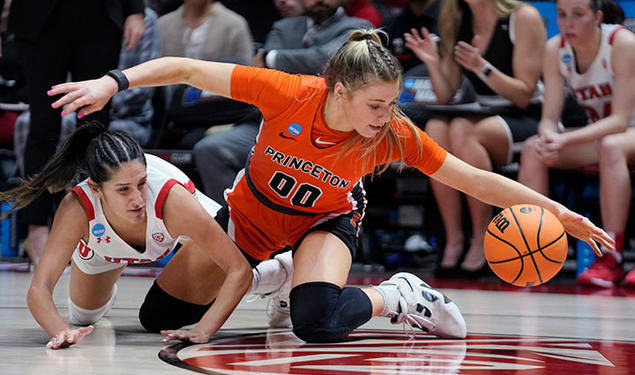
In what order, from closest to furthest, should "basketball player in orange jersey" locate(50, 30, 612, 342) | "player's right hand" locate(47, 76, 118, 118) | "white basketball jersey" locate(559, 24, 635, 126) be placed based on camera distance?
"player's right hand" locate(47, 76, 118, 118)
"basketball player in orange jersey" locate(50, 30, 612, 342)
"white basketball jersey" locate(559, 24, 635, 126)

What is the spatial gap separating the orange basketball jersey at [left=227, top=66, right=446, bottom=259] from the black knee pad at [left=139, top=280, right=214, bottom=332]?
471 millimetres

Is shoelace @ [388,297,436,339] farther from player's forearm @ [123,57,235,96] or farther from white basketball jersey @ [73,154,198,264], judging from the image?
player's forearm @ [123,57,235,96]

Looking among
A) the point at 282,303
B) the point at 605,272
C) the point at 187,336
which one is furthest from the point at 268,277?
the point at 605,272

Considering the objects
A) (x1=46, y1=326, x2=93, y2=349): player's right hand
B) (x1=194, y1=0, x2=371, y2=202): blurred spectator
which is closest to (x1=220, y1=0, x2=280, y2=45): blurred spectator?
(x1=194, y1=0, x2=371, y2=202): blurred spectator

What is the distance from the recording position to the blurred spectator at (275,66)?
5.26 m

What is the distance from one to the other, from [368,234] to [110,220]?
11.2 feet

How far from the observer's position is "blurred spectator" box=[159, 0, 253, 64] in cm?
580

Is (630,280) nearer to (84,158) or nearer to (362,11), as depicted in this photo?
(362,11)

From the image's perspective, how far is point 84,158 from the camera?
295cm

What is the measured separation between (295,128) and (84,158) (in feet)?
2.44

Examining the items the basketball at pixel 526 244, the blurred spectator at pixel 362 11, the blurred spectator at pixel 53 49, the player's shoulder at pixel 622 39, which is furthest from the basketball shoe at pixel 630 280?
the blurred spectator at pixel 53 49

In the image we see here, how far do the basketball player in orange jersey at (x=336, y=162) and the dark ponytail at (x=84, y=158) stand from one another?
0.88 ft

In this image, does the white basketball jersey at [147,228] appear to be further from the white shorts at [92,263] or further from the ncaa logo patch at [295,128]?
the ncaa logo patch at [295,128]

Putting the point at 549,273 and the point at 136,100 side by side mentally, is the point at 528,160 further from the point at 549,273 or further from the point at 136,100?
the point at 136,100
